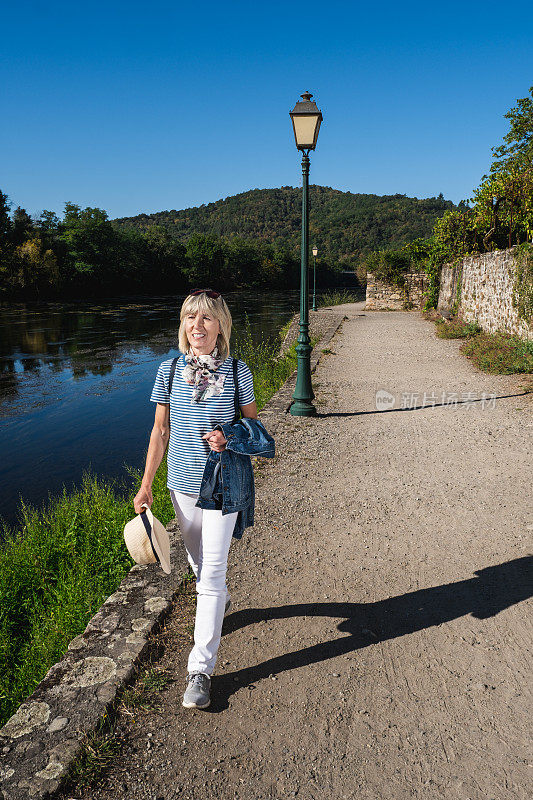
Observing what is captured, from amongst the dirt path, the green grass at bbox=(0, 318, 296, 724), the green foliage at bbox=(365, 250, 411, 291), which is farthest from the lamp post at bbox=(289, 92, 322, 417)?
the green foliage at bbox=(365, 250, 411, 291)

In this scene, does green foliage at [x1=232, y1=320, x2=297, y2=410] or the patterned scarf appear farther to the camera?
green foliage at [x1=232, y1=320, x2=297, y2=410]

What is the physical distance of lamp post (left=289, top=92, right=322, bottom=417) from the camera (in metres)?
6.21

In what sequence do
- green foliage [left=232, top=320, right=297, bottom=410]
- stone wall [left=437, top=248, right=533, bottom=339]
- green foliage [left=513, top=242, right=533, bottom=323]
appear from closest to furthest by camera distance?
green foliage [left=232, top=320, right=297, bottom=410] → green foliage [left=513, top=242, right=533, bottom=323] → stone wall [left=437, top=248, right=533, bottom=339]

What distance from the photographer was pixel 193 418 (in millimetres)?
2295

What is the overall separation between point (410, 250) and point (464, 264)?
824 centimetres

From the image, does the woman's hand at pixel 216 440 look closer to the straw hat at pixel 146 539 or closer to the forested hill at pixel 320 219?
the straw hat at pixel 146 539

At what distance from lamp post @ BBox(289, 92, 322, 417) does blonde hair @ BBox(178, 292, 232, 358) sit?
13.8 feet

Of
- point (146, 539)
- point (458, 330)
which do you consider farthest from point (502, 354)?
point (146, 539)

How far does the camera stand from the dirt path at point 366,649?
76.7 inches

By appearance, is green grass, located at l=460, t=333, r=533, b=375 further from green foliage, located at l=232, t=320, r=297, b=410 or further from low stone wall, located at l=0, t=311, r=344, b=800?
low stone wall, located at l=0, t=311, r=344, b=800

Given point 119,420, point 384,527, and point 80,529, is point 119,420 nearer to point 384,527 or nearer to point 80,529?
point 80,529

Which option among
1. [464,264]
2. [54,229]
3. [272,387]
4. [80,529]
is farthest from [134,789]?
[54,229]

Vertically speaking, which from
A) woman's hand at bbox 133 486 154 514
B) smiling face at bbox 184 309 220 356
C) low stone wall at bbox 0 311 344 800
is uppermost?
smiling face at bbox 184 309 220 356

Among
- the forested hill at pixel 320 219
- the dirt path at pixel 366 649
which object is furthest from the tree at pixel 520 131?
the forested hill at pixel 320 219
